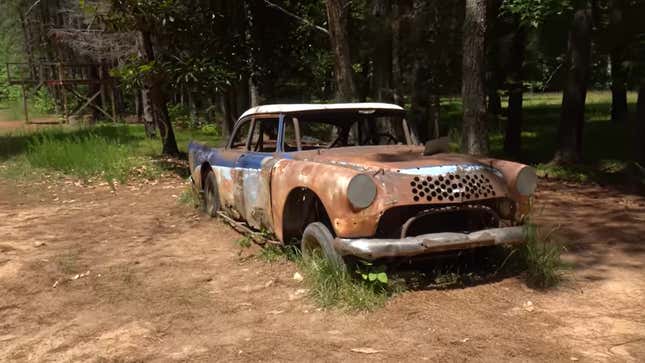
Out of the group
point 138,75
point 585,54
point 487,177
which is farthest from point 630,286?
point 138,75

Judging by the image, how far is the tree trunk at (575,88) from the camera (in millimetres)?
11016

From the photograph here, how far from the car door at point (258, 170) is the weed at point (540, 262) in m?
2.18

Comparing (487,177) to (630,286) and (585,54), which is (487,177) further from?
(585,54)

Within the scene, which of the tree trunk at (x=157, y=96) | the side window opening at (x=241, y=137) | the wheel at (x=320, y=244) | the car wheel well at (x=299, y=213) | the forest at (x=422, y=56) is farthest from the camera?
the tree trunk at (x=157, y=96)

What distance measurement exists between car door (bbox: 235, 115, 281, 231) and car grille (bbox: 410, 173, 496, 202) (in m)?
1.53

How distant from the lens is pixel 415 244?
4.05m

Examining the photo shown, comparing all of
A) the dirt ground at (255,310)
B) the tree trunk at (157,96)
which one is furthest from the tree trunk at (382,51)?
the dirt ground at (255,310)

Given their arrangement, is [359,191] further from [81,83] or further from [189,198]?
[81,83]

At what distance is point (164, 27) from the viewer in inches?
454

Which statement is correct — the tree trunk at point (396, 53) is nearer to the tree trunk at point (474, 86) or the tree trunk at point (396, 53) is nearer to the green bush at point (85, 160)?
the tree trunk at point (474, 86)

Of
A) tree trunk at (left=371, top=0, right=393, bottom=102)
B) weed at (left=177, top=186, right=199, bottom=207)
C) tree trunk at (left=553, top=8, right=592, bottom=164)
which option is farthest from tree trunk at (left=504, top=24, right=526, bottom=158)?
weed at (left=177, top=186, right=199, bottom=207)

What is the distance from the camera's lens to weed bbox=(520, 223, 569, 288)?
4531 mm

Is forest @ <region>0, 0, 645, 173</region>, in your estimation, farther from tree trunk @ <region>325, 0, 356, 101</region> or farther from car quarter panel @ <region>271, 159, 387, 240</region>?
car quarter panel @ <region>271, 159, 387, 240</region>

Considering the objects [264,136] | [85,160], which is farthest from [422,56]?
[264,136]
